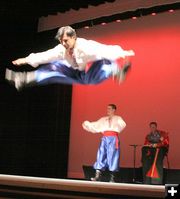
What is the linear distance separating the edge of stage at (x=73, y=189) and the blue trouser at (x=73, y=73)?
4.15 meters

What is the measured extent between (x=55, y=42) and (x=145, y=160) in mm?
2360

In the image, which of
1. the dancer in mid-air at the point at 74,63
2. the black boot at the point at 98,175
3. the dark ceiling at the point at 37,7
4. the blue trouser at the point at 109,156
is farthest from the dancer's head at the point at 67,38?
the black boot at the point at 98,175

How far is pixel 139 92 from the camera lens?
647 cm

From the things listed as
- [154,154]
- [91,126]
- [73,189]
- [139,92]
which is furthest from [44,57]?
[73,189]

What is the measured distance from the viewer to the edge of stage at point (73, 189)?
4.73 ft

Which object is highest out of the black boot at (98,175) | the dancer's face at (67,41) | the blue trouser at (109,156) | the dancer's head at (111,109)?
the dancer's face at (67,41)

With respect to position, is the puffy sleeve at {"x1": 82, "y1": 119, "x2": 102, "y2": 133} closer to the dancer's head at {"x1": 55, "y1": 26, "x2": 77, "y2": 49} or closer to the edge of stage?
the dancer's head at {"x1": 55, "y1": 26, "x2": 77, "y2": 49}

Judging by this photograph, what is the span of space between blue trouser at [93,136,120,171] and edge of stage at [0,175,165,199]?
4.09 metres

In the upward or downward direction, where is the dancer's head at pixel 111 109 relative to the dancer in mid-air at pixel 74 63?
downward

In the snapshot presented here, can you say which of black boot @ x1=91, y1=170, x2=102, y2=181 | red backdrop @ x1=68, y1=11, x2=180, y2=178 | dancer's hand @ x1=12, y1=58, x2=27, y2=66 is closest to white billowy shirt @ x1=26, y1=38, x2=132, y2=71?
dancer's hand @ x1=12, y1=58, x2=27, y2=66

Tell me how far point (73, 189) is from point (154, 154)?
415 centimetres

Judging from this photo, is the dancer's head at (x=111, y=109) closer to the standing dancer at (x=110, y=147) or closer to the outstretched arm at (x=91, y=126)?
the standing dancer at (x=110, y=147)

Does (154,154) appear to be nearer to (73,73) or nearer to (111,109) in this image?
(111,109)

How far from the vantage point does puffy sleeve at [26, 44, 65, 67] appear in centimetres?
582
